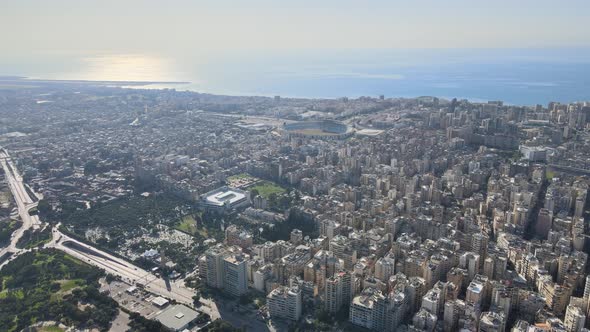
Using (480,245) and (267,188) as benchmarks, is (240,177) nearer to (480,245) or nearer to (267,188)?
(267,188)

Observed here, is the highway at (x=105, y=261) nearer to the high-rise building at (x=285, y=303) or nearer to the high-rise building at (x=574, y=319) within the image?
the high-rise building at (x=285, y=303)

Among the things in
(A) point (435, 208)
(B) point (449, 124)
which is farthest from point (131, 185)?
(B) point (449, 124)

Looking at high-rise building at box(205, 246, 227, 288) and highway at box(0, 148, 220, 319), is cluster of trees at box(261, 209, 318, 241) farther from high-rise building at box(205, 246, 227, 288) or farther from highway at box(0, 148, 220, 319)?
highway at box(0, 148, 220, 319)

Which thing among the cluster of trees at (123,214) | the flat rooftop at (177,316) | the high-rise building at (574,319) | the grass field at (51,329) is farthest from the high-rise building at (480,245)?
the grass field at (51,329)

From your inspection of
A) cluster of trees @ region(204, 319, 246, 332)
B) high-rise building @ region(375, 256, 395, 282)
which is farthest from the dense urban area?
cluster of trees @ region(204, 319, 246, 332)

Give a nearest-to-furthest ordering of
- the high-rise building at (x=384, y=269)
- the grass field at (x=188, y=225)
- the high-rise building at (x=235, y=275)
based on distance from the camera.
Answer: the high-rise building at (x=235, y=275) < the high-rise building at (x=384, y=269) < the grass field at (x=188, y=225)

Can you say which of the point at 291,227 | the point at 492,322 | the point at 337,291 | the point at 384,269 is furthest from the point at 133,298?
the point at 492,322
